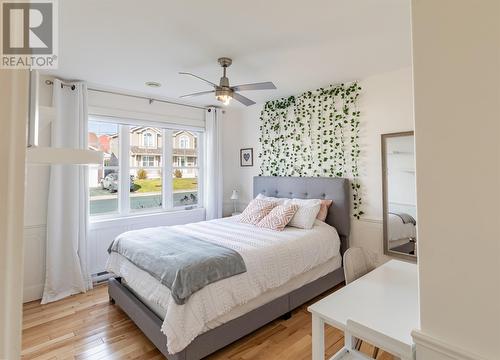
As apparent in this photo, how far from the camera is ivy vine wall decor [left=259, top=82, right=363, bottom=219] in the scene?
3.44 meters

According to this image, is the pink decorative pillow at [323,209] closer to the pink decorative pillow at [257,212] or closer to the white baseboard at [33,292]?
the pink decorative pillow at [257,212]

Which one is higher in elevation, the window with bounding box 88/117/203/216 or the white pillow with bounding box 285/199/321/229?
the window with bounding box 88/117/203/216

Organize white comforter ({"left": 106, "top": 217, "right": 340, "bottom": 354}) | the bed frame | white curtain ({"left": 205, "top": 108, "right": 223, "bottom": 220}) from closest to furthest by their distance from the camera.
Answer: white comforter ({"left": 106, "top": 217, "right": 340, "bottom": 354}) < the bed frame < white curtain ({"left": 205, "top": 108, "right": 223, "bottom": 220})

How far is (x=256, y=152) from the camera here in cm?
468

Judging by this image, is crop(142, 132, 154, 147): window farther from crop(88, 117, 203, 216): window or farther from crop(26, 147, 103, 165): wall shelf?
crop(26, 147, 103, 165): wall shelf

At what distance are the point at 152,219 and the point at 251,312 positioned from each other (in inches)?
91.6

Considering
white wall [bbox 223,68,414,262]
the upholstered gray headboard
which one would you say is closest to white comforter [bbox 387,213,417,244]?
white wall [bbox 223,68,414,262]

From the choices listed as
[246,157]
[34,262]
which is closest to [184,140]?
[246,157]

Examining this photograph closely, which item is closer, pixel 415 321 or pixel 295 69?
pixel 415 321

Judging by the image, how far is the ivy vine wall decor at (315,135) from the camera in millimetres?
3439

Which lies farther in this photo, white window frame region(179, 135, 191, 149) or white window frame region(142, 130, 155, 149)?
white window frame region(179, 135, 191, 149)

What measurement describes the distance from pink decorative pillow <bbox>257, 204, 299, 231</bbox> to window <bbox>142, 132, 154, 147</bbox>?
2.14 m

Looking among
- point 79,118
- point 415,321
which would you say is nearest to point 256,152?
point 79,118

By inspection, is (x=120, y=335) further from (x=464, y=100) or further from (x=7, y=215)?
(x=464, y=100)
